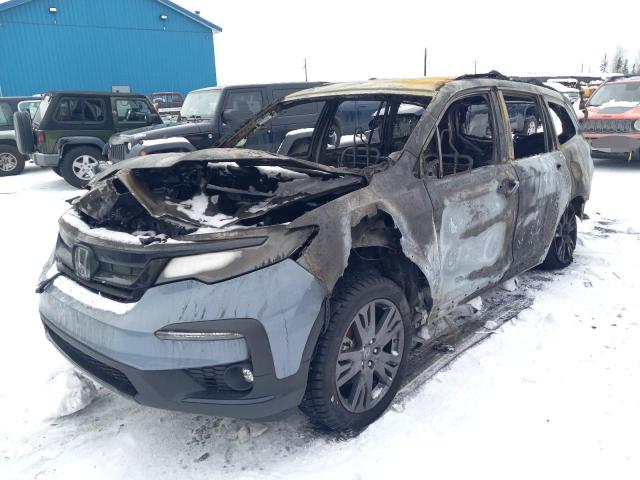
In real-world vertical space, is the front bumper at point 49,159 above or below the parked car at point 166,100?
below

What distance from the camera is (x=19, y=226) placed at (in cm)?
693

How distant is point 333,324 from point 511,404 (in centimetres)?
119

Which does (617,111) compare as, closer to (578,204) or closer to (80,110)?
(578,204)

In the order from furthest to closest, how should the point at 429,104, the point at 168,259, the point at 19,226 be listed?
the point at 19,226 → the point at 429,104 → the point at 168,259

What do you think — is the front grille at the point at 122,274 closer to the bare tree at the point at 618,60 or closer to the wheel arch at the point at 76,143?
the wheel arch at the point at 76,143

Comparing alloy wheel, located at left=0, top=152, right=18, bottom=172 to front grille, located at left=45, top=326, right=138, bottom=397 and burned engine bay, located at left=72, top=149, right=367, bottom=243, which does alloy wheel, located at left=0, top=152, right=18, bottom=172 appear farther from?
front grille, located at left=45, top=326, right=138, bottom=397

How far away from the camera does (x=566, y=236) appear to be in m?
4.66

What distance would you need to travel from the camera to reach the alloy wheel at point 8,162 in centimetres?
1183

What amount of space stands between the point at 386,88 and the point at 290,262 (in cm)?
174

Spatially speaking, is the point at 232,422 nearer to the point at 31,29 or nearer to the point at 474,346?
the point at 474,346

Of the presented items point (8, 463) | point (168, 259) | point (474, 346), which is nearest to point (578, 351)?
point (474, 346)

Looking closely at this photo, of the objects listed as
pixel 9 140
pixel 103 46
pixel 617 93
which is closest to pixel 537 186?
pixel 617 93

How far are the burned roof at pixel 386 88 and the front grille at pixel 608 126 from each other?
778cm

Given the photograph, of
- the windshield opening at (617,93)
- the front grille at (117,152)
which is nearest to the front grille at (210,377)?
the front grille at (117,152)
